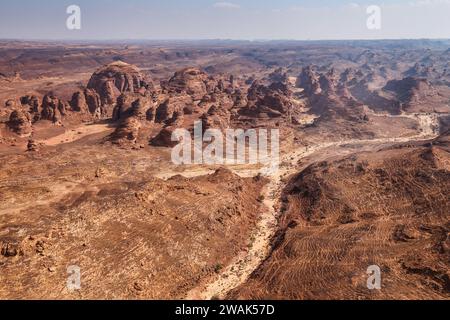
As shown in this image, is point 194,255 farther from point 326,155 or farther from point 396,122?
point 396,122

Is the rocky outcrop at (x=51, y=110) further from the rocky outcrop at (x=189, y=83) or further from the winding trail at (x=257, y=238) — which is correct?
the winding trail at (x=257, y=238)

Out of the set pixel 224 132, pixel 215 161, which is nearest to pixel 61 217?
pixel 215 161

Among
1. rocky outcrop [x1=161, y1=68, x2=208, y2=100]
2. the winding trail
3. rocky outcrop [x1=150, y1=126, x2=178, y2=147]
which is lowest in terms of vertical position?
the winding trail

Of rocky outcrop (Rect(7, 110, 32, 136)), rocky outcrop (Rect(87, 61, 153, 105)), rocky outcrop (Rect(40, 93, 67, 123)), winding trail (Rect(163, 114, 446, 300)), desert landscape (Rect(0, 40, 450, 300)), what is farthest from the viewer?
Result: rocky outcrop (Rect(87, 61, 153, 105))

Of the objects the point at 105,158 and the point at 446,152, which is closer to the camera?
the point at 446,152

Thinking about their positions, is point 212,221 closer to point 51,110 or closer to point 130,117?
point 130,117

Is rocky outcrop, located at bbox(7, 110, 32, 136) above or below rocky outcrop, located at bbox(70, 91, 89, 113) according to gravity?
below

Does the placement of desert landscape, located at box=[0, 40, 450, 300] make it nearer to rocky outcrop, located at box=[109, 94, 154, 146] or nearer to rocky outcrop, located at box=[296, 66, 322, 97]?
rocky outcrop, located at box=[109, 94, 154, 146]

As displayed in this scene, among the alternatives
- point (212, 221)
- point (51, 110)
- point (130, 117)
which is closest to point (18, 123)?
point (51, 110)

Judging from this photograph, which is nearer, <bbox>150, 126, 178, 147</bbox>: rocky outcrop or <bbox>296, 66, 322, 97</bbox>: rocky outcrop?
<bbox>150, 126, 178, 147</bbox>: rocky outcrop

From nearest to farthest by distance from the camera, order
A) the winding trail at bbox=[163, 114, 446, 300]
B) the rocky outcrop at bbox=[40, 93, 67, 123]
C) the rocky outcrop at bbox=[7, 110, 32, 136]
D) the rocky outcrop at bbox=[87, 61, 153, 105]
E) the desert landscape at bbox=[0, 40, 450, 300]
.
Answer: the desert landscape at bbox=[0, 40, 450, 300], the winding trail at bbox=[163, 114, 446, 300], the rocky outcrop at bbox=[7, 110, 32, 136], the rocky outcrop at bbox=[40, 93, 67, 123], the rocky outcrop at bbox=[87, 61, 153, 105]

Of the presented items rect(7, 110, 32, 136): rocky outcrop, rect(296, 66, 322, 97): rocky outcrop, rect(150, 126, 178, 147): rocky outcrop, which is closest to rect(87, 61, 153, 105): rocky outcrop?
rect(7, 110, 32, 136): rocky outcrop
